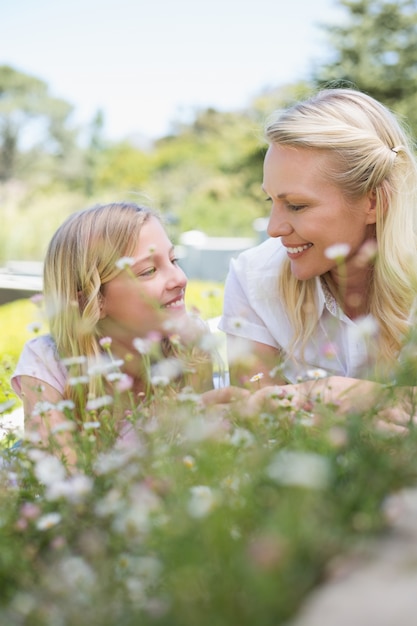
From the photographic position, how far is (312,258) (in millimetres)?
2623

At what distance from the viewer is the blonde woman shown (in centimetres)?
261

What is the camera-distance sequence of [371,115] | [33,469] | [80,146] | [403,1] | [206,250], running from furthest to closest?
[80,146], [403,1], [206,250], [371,115], [33,469]

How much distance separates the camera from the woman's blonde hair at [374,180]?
2.65 metres

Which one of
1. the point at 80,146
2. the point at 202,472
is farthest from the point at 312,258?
the point at 80,146

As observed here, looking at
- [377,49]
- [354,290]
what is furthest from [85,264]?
[377,49]

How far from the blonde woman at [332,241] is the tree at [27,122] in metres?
35.8

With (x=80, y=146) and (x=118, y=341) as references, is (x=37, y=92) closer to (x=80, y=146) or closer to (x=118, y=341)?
(x=80, y=146)

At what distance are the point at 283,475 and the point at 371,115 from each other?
218cm

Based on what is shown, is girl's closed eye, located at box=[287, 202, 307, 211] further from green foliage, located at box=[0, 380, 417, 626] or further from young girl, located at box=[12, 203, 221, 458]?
green foliage, located at box=[0, 380, 417, 626]

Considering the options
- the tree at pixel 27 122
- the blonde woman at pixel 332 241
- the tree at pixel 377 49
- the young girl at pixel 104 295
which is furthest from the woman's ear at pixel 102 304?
the tree at pixel 27 122

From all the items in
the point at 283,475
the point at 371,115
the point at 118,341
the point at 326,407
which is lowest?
the point at 118,341

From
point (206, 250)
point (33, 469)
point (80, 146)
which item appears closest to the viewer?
point (33, 469)

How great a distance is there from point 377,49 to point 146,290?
770 inches

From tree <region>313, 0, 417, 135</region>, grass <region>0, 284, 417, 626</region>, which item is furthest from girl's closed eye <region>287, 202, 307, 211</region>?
tree <region>313, 0, 417, 135</region>
